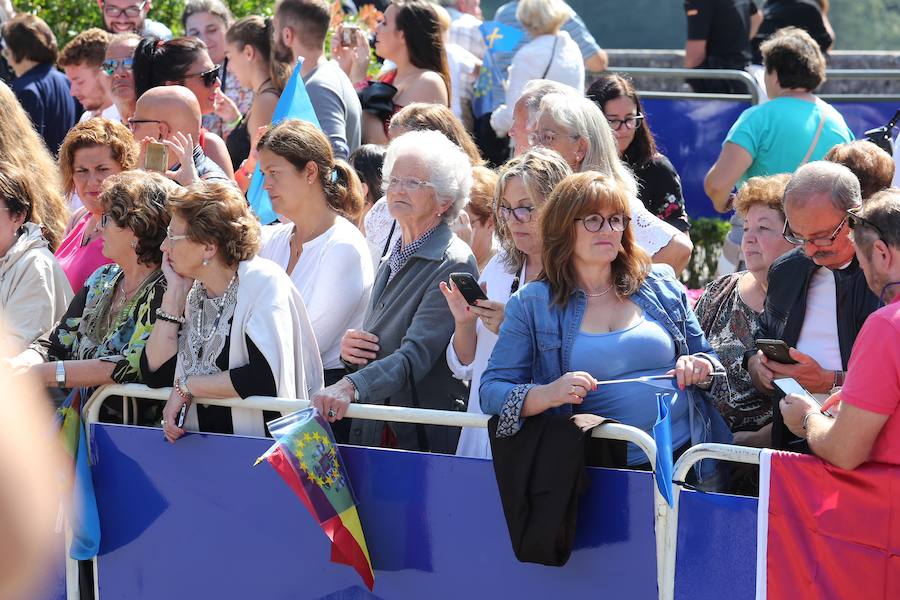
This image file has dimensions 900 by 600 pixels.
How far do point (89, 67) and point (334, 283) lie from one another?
3747 mm

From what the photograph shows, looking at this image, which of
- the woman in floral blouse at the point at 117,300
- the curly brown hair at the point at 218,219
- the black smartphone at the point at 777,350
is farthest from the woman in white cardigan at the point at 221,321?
the black smartphone at the point at 777,350

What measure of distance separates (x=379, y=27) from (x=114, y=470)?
11.9 ft

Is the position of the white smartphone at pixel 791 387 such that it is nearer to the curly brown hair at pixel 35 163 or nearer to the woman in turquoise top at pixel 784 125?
the woman in turquoise top at pixel 784 125

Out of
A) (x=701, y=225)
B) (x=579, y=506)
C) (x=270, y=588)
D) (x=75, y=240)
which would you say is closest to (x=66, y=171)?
(x=75, y=240)

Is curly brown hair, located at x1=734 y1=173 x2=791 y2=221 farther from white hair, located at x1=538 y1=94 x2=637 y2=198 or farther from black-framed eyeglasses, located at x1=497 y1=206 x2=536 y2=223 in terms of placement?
black-framed eyeglasses, located at x1=497 y1=206 x2=536 y2=223

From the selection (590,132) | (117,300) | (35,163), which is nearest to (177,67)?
(35,163)

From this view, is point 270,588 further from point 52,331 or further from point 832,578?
point 832,578

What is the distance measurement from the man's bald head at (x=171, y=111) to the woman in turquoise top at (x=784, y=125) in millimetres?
2935

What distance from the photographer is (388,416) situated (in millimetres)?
4699

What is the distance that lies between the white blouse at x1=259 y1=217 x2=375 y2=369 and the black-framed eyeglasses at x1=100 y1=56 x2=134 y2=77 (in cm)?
248

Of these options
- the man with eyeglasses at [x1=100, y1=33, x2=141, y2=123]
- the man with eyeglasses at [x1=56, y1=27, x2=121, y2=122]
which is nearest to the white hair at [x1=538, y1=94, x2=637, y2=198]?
the man with eyeglasses at [x1=100, y1=33, x2=141, y2=123]

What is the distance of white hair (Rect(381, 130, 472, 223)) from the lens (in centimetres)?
533

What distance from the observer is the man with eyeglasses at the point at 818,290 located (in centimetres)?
460

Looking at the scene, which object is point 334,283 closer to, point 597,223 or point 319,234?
point 319,234
